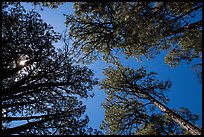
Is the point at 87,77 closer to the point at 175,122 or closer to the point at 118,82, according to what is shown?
the point at 118,82

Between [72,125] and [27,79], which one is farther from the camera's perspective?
[72,125]

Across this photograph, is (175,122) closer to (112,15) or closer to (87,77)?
(87,77)

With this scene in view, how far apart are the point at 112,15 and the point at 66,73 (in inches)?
155

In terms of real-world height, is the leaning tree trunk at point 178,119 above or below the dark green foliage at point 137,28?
below

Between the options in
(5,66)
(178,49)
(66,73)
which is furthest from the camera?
(178,49)

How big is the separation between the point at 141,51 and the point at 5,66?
24.5 ft

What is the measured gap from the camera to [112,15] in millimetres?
9922

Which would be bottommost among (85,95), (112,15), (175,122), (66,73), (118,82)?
(175,122)

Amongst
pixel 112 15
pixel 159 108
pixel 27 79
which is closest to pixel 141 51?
pixel 112 15

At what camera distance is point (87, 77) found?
398 inches

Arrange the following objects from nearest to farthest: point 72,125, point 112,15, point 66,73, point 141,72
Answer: point 72,125 → point 66,73 → point 112,15 → point 141,72

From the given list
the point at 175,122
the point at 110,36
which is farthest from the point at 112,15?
the point at 175,122

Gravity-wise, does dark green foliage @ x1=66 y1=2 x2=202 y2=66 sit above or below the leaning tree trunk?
above

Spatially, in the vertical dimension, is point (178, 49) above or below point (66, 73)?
above
